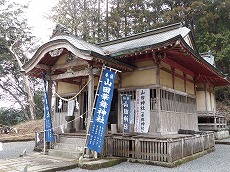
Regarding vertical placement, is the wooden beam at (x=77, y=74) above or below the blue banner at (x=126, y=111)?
above

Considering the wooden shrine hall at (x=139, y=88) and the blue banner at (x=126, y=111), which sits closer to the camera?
the wooden shrine hall at (x=139, y=88)

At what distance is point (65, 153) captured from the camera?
8078mm

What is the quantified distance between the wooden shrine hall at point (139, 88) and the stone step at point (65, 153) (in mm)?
337

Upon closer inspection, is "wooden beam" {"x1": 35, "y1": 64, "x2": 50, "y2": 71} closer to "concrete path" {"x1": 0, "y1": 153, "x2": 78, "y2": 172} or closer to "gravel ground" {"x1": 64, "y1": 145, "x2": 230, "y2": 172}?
"concrete path" {"x1": 0, "y1": 153, "x2": 78, "y2": 172}

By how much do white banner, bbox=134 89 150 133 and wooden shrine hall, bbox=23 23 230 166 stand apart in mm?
80

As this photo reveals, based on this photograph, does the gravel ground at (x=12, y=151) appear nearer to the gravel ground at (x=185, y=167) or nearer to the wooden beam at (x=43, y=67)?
the wooden beam at (x=43, y=67)

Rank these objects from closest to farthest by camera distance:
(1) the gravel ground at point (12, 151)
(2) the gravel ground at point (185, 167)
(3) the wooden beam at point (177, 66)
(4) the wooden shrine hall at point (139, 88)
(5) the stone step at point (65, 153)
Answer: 1. (2) the gravel ground at point (185, 167)
2. (4) the wooden shrine hall at point (139, 88)
3. (5) the stone step at point (65, 153)
4. (1) the gravel ground at point (12, 151)
5. (3) the wooden beam at point (177, 66)

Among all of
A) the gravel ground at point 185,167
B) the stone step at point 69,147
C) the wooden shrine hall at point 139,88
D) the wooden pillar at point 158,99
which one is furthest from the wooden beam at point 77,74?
the gravel ground at point 185,167

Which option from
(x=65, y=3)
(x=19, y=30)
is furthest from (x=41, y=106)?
(x=65, y=3)

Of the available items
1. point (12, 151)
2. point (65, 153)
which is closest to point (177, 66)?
point (65, 153)

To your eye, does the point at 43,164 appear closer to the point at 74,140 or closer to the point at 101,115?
the point at 74,140

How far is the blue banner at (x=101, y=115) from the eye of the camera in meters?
7.16

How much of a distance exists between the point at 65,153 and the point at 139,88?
12.3ft

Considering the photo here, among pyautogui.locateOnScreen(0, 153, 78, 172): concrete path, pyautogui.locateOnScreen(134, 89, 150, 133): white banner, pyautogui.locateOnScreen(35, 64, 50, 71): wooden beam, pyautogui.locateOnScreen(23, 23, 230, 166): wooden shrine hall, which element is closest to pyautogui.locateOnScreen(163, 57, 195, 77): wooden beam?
pyautogui.locateOnScreen(23, 23, 230, 166): wooden shrine hall
